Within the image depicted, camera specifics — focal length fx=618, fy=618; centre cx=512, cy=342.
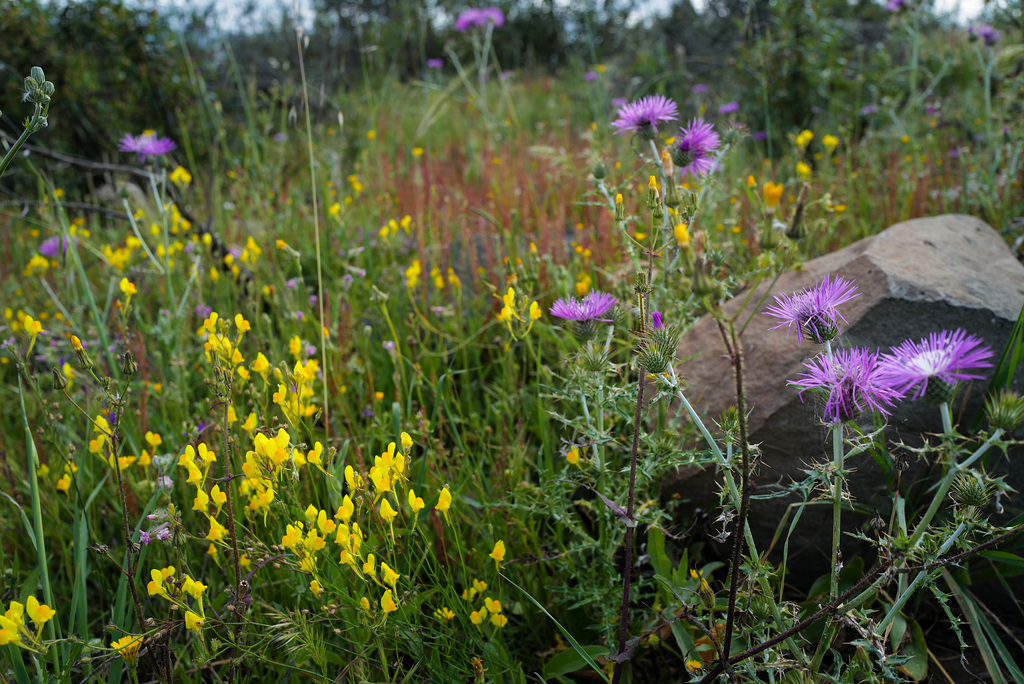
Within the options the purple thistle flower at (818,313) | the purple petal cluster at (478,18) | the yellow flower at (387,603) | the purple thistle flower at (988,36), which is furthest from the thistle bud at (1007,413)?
the purple petal cluster at (478,18)

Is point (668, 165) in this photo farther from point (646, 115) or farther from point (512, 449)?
point (512, 449)

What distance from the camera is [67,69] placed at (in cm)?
476

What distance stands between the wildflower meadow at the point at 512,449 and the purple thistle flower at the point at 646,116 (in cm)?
1

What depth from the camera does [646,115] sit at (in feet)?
5.14

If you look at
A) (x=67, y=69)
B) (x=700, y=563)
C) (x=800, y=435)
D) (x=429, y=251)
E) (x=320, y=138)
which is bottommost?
(x=700, y=563)

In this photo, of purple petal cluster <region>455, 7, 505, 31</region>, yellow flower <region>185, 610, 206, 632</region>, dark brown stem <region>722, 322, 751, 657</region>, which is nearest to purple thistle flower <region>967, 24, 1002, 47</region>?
purple petal cluster <region>455, 7, 505, 31</region>

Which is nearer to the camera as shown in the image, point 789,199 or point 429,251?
point 429,251

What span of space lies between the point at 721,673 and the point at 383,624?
1.91 feet

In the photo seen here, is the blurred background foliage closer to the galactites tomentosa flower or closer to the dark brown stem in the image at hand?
the galactites tomentosa flower

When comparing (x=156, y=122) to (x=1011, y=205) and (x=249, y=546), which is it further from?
(x=1011, y=205)

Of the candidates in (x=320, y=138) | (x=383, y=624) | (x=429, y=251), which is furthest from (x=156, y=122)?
(x=383, y=624)

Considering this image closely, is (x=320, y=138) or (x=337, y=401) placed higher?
(x=320, y=138)

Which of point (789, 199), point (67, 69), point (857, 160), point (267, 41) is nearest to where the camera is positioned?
point (789, 199)

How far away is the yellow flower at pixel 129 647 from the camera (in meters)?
1.00
